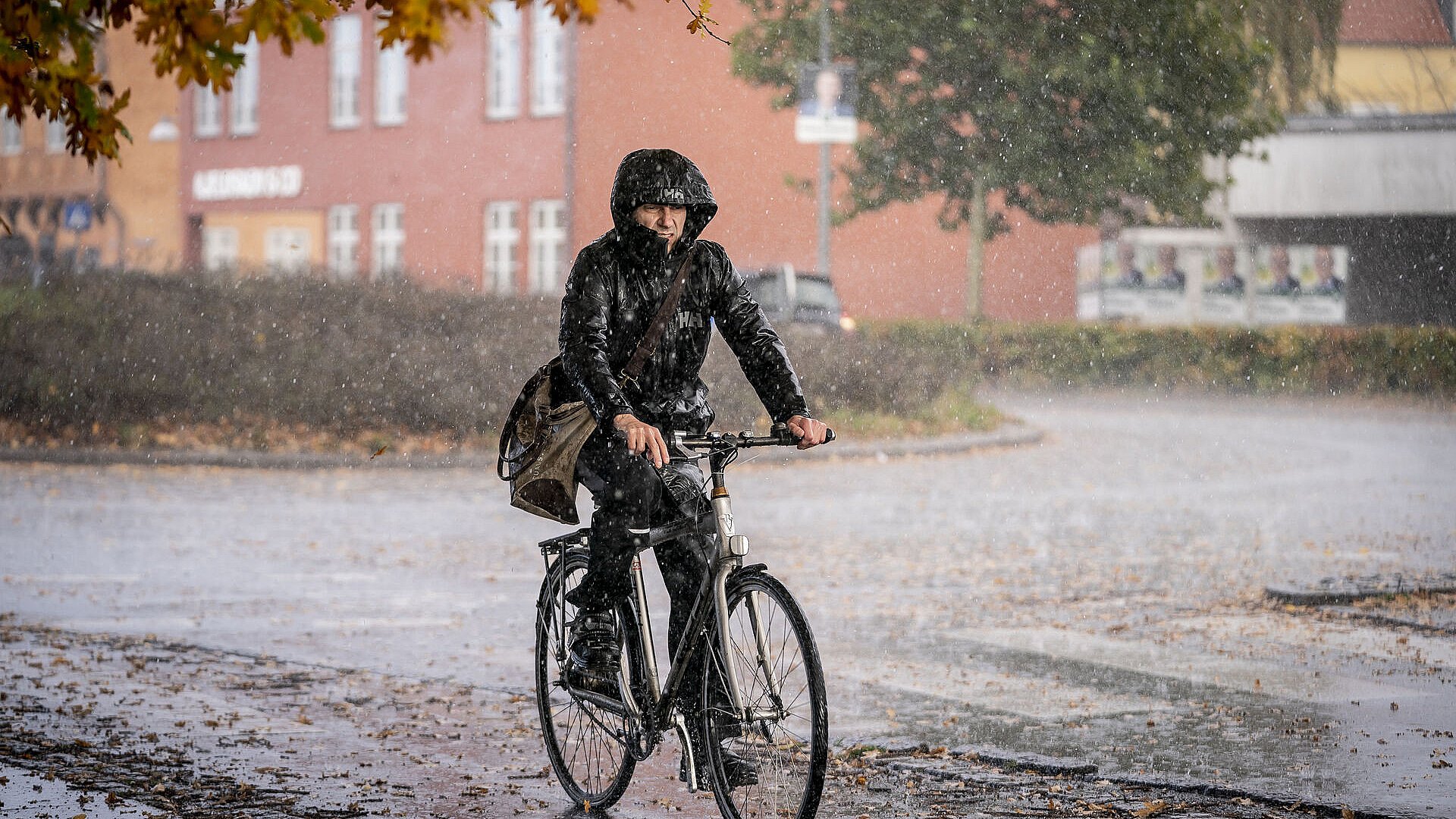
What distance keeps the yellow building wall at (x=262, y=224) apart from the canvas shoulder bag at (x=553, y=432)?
3711 centimetres

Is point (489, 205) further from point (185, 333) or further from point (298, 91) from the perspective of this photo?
point (185, 333)

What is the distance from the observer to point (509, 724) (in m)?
6.56

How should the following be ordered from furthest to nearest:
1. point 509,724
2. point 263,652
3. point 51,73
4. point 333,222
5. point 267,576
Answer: point 333,222 → point 267,576 → point 263,652 → point 509,724 → point 51,73

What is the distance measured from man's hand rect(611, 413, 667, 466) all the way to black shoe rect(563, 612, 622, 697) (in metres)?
0.76

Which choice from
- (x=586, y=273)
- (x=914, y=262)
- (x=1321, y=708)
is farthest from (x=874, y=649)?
(x=914, y=262)

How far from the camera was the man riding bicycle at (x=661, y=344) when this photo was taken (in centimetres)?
502

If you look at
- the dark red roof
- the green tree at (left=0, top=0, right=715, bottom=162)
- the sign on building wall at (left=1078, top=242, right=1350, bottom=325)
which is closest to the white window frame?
the sign on building wall at (left=1078, top=242, right=1350, bottom=325)

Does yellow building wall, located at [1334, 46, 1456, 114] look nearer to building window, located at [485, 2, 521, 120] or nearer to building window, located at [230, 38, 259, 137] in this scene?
building window, located at [485, 2, 521, 120]

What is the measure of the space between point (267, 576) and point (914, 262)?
29.3 meters

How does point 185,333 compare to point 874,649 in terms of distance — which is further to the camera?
point 185,333

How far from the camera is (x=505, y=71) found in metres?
37.6

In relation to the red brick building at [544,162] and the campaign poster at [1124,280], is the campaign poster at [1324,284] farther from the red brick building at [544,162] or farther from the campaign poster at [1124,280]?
the red brick building at [544,162]

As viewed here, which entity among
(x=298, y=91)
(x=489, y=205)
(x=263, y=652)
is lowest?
(x=263, y=652)

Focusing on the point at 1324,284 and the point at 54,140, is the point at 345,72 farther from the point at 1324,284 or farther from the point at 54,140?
the point at 1324,284
